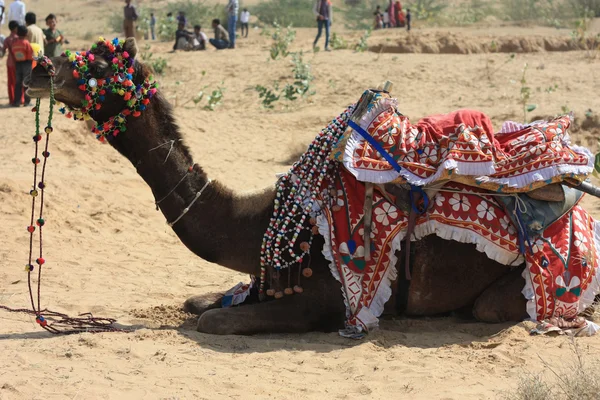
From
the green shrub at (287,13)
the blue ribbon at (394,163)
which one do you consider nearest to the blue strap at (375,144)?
the blue ribbon at (394,163)

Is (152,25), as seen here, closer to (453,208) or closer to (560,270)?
(453,208)

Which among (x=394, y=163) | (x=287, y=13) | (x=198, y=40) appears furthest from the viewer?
(x=287, y=13)

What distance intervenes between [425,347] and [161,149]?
2289mm

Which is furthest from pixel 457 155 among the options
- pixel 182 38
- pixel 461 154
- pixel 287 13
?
pixel 287 13

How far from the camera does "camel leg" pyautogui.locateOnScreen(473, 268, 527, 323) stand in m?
6.16

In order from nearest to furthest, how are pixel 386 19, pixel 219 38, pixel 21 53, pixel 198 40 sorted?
1. pixel 21 53
2. pixel 198 40
3. pixel 219 38
4. pixel 386 19

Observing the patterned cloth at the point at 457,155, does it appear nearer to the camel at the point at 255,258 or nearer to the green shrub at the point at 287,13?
the camel at the point at 255,258

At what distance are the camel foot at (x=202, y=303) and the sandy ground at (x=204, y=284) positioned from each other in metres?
0.13

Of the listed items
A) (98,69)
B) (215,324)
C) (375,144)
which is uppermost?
(98,69)

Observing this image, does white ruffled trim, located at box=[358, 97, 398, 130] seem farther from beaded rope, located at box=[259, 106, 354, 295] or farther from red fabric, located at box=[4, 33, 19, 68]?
red fabric, located at box=[4, 33, 19, 68]

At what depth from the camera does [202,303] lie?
6.85 m

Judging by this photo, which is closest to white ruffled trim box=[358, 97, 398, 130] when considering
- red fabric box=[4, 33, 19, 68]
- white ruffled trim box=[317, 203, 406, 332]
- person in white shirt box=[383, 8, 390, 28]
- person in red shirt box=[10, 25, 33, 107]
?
white ruffled trim box=[317, 203, 406, 332]

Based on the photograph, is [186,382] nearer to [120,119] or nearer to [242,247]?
[242,247]

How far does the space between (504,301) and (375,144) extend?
1460 millimetres
